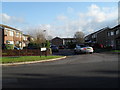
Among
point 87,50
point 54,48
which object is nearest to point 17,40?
point 54,48

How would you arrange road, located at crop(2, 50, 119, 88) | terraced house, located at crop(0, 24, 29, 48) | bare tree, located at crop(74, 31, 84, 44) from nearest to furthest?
road, located at crop(2, 50, 119, 88)
terraced house, located at crop(0, 24, 29, 48)
bare tree, located at crop(74, 31, 84, 44)

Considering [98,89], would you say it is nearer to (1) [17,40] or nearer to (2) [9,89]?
(2) [9,89]

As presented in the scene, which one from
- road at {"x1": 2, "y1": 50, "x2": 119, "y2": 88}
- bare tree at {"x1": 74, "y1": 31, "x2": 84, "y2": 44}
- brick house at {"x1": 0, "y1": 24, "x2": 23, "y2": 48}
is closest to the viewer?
road at {"x1": 2, "y1": 50, "x2": 119, "y2": 88}

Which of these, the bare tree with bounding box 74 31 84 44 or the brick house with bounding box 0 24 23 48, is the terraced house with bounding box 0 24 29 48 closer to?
the brick house with bounding box 0 24 23 48

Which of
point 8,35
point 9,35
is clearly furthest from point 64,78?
point 9,35

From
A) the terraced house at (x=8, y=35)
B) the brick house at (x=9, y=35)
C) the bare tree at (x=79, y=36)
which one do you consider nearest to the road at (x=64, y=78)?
the terraced house at (x=8, y=35)

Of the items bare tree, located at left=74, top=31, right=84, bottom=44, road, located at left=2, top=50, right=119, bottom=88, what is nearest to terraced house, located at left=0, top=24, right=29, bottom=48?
road, located at left=2, top=50, right=119, bottom=88

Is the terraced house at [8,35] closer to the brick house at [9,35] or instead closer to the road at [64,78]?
the brick house at [9,35]

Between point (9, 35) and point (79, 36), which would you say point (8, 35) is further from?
point (79, 36)

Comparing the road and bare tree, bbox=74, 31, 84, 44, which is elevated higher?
bare tree, bbox=74, 31, 84, 44

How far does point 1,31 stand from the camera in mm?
36125

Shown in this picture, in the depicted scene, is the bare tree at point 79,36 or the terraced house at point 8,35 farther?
the bare tree at point 79,36

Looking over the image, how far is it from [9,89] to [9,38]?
122 ft

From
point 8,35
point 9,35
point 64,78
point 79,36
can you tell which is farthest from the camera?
point 79,36
